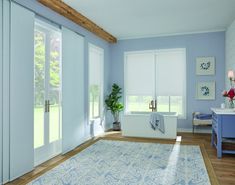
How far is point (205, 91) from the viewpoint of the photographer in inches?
245

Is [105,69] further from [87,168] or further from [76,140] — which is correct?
[87,168]

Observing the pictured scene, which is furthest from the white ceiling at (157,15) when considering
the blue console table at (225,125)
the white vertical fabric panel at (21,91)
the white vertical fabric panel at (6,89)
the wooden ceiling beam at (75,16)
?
the blue console table at (225,125)

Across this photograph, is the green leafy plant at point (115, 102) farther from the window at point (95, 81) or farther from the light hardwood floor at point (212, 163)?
the light hardwood floor at point (212, 163)

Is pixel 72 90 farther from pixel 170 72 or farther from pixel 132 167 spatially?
pixel 170 72

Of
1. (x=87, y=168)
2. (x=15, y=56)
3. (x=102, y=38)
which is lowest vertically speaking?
(x=87, y=168)

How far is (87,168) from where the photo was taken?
11.3 ft

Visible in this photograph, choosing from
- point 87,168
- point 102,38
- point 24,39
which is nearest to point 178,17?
point 102,38

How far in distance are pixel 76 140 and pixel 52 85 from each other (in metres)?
1.36

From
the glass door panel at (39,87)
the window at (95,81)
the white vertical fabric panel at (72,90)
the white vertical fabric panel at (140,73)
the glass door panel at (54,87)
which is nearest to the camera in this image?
the glass door panel at (39,87)

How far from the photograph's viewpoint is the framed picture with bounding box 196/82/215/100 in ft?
20.2

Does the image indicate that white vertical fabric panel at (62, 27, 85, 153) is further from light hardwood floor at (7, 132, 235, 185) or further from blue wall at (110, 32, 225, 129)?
blue wall at (110, 32, 225, 129)

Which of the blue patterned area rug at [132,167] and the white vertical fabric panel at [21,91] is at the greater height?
the white vertical fabric panel at [21,91]

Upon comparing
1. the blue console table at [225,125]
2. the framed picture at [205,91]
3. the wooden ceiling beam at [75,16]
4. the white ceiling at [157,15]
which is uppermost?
the white ceiling at [157,15]

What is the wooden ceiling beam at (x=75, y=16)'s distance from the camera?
12.7 ft
